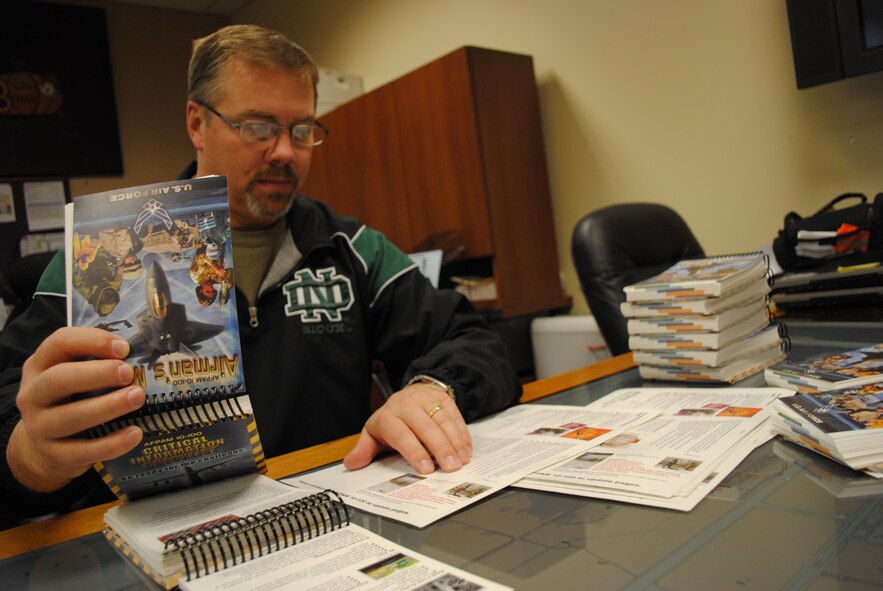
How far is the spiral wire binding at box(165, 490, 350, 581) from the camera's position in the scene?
1.77 ft

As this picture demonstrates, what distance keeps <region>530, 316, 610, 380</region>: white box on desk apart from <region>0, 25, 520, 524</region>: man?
1.35 meters

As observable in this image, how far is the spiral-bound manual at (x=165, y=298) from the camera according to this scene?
61 cm

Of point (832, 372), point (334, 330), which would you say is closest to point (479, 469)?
point (832, 372)

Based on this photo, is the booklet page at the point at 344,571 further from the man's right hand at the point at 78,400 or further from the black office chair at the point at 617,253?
the black office chair at the point at 617,253

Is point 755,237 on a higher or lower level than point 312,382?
higher

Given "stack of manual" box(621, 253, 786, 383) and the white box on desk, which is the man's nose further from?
the white box on desk

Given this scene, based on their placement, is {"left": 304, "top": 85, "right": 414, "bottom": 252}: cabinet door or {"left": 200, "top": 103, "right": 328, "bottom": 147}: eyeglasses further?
{"left": 304, "top": 85, "right": 414, "bottom": 252}: cabinet door

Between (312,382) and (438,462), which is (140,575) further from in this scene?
(312,382)

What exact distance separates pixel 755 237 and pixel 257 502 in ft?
7.21

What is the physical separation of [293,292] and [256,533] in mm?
737

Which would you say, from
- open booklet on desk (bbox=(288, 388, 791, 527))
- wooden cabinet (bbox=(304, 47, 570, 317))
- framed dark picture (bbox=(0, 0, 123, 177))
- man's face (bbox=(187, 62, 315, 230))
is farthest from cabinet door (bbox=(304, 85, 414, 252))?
open booklet on desk (bbox=(288, 388, 791, 527))

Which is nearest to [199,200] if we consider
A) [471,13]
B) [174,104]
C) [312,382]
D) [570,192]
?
[312,382]

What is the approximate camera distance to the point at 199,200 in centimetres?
65

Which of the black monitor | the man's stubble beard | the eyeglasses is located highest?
the black monitor
